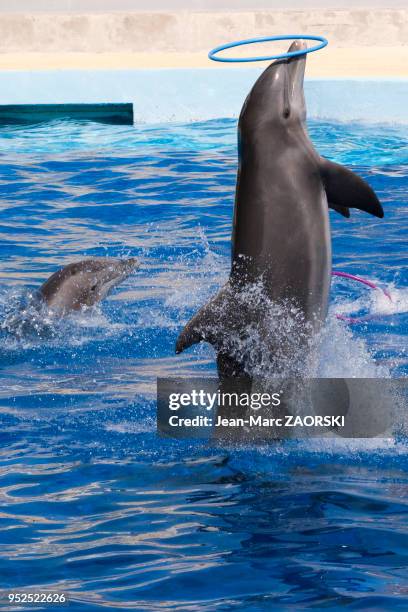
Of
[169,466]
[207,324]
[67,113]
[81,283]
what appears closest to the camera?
[207,324]

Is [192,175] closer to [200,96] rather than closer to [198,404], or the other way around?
[200,96]

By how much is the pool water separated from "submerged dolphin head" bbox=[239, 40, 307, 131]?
101 cm

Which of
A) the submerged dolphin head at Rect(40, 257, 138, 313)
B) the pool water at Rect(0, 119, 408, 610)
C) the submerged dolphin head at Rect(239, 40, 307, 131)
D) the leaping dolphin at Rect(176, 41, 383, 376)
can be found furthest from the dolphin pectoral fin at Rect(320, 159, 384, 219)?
the submerged dolphin head at Rect(40, 257, 138, 313)

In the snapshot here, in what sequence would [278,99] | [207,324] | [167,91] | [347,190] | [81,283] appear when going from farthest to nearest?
[167,91]
[81,283]
[278,99]
[347,190]
[207,324]

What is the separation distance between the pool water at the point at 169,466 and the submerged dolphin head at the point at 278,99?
101 centimetres

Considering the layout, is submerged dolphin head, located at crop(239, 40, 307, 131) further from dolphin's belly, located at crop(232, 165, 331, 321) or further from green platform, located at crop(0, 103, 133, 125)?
green platform, located at crop(0, 103, 133, 125)

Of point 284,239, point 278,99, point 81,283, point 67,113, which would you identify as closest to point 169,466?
point 284,239

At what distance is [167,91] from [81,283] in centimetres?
747

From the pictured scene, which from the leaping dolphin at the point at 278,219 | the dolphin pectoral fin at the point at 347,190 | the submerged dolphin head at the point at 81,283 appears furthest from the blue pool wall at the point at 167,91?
the dolphin pectoral fin at the point at 347,190

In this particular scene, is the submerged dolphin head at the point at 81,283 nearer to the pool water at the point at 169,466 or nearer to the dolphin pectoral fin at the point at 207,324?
the pool water at the point at 169,466

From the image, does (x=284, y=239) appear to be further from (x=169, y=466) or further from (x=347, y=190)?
(x=169, y=466)

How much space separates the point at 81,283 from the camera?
7109mm

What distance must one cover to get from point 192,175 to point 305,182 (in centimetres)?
680

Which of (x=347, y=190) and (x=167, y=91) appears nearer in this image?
(x=347, y=190)
